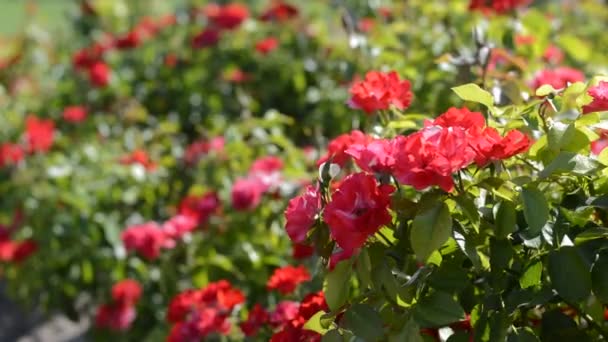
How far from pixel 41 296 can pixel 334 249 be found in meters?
2.27

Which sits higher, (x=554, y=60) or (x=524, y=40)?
(x=524, y=40)

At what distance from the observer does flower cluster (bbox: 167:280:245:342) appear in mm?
1808

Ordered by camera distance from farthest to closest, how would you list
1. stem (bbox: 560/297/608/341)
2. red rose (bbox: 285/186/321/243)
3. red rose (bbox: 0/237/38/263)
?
red rose (bbox: 0/237/38/263), stem (bbox: 560/297/608/341), red rose (bbox: 285/186/321/243)

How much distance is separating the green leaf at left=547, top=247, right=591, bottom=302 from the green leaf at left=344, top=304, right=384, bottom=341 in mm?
233

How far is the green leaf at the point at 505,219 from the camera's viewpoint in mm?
1229

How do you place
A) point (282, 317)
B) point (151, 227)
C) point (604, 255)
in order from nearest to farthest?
point (604, 255)
point (282, 317)
point (151, 227)

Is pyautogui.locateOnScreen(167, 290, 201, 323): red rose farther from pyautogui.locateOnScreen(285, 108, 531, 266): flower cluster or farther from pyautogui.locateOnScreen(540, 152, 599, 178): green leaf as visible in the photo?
pyautogui.locateOnScreen(540, 152, 599, 178): green leaf

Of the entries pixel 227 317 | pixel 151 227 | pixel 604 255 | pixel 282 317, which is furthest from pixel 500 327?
pixel 151 227

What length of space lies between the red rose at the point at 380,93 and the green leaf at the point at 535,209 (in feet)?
1.46

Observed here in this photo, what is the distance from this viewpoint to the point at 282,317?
166 cm

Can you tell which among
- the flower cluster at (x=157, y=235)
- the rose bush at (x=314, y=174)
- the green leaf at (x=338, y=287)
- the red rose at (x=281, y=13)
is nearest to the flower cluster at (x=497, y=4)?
the rose bush at (x=314, y=174)

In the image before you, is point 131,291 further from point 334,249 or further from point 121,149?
point 334,249

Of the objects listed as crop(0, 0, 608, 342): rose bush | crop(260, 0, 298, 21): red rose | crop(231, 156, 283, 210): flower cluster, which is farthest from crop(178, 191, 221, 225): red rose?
crop(260, 0, 298, 21): red rose

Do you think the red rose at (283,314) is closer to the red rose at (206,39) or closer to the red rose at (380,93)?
the red rose at (380,93)
